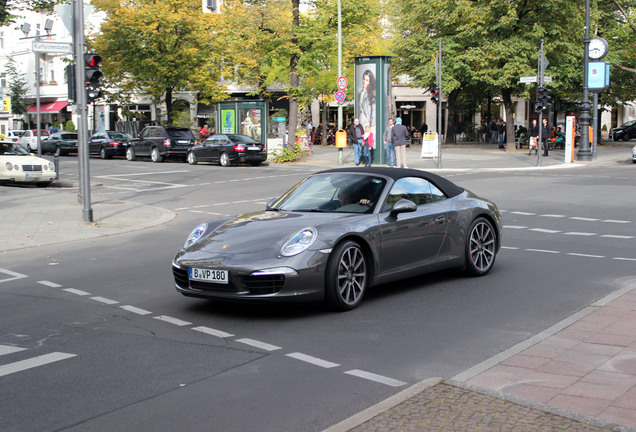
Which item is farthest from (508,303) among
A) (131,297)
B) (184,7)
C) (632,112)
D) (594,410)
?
(632,112)

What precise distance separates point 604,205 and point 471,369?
12.4 metres

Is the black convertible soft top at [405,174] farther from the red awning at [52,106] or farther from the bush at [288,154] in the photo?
the red awning at [52,106]

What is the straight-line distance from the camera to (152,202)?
19.5 metres

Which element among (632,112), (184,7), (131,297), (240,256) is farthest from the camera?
(632,112)

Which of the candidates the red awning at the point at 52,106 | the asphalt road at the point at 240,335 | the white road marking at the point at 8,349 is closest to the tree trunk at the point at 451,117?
the red awning at the point at 52,106

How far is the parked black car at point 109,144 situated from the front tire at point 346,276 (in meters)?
36.3

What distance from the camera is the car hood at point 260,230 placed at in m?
6.90

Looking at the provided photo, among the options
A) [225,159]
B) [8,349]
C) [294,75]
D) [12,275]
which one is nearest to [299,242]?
[8,349]

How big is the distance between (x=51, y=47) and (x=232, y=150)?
19004 millimetres

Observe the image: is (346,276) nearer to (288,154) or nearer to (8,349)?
(8,349)

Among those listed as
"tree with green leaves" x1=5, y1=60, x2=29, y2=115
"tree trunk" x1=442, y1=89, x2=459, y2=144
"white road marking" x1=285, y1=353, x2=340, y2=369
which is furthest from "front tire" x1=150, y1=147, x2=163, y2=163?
"white road marking" x1=285, y1=353, x2=340, y2=369

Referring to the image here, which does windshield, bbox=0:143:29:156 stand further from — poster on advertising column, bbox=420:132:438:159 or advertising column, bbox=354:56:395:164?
poster on advertising column, bbox=420:132:438:159

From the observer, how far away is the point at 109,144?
42094mm

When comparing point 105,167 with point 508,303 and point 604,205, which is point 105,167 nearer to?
point 604,205
